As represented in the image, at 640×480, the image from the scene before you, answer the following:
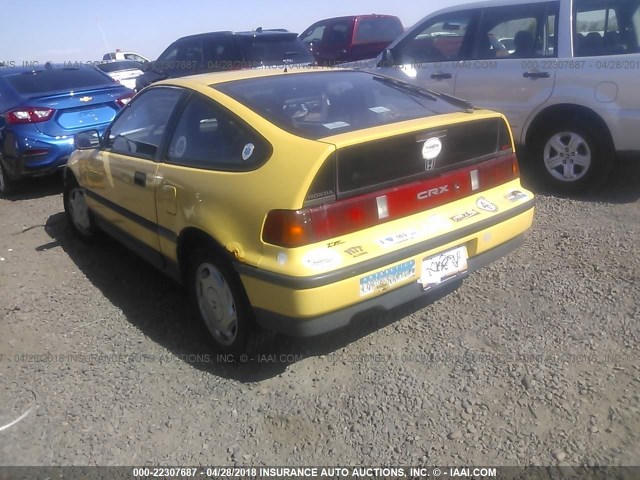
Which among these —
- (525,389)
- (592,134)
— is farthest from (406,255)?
(592,134)

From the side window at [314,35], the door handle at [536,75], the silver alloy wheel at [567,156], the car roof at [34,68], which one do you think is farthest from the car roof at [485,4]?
the side window at [314,35]

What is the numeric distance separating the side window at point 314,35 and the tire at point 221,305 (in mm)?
10408

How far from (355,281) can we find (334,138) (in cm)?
66

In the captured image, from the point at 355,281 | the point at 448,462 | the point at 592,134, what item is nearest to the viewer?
the point at 448,462

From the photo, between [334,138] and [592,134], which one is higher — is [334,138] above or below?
above

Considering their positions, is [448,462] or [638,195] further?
[638,195]

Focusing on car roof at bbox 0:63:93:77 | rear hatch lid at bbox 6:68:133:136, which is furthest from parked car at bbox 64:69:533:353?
car roof at bbox 0:63:93:77

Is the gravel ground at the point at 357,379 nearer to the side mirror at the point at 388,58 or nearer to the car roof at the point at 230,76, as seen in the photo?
the car roof at the point at 230,76

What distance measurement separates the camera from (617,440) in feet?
7.80

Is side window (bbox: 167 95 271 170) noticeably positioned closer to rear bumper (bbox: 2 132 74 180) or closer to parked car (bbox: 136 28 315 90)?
rear bumper (bbox: 2 132 74 180)

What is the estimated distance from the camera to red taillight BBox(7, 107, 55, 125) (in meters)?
6.33

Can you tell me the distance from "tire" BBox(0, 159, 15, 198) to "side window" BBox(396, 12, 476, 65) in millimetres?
4703

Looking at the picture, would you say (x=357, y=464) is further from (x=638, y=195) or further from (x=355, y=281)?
(x=638, y=195)

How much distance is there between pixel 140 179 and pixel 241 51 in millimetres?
6022
